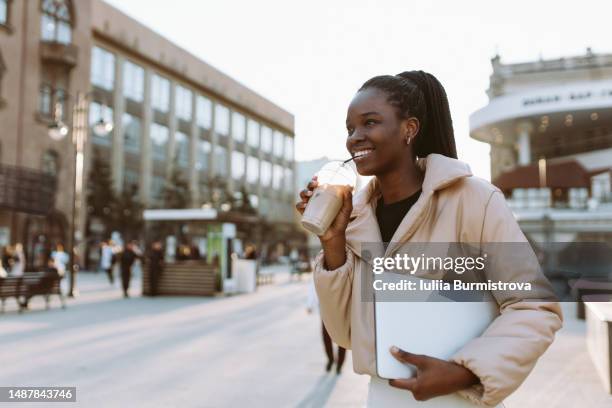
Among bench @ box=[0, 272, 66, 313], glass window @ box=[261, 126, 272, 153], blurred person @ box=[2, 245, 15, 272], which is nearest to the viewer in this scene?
bench @ box=[0, 272, 66, 313]

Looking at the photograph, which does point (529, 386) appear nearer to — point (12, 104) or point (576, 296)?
point (576, 296)

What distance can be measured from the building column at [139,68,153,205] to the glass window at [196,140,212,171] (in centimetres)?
865

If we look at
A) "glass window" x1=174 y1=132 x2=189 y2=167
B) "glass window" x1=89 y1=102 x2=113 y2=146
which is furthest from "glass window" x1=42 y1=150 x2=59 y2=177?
"glass window" x1=174 y1=132 x2=189 y2=167

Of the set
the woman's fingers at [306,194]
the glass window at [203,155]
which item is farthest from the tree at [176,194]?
the woman's fingers at [306,194]

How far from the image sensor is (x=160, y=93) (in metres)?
49.7

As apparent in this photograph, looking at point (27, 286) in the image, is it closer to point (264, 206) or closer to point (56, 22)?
point (56, 22)

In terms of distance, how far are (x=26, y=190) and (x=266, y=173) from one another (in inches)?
1699

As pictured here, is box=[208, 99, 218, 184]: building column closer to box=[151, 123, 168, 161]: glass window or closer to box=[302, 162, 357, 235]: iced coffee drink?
box=[151, 123, 168, 161]: glass window

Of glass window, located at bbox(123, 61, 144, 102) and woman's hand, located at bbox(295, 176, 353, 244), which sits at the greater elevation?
glass window, located at bbox(123, 61, 144, 102)

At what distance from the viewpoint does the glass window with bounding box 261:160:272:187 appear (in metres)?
70.3

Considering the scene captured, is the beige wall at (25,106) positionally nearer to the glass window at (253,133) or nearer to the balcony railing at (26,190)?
the balcony railing at (26,190)

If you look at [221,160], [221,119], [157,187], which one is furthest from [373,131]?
[221,160]

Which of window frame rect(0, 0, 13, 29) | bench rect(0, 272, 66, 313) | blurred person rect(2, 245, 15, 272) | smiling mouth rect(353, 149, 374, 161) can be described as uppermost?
window frame rect(0, 0, 13, 29)

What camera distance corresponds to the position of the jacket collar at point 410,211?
1.49m
